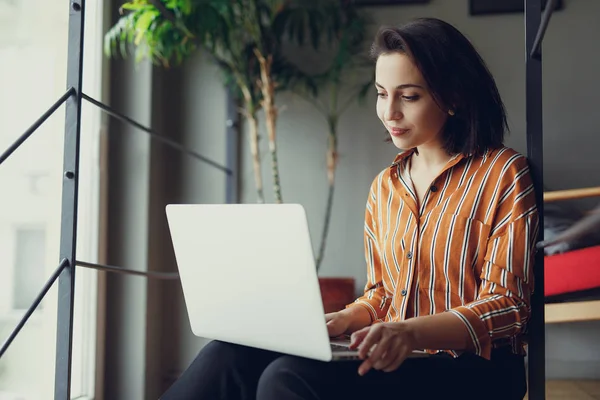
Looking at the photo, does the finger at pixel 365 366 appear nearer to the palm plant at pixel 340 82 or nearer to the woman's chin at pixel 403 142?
the woman's chin at pixel 403 142

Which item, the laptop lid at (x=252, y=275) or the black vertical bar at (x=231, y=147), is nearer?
the laptop lid at (x=252, y=275)

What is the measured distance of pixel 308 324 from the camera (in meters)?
0.91

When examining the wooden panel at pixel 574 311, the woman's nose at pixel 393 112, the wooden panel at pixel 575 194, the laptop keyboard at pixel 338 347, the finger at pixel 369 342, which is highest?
the woman's nose at pixel 393 112

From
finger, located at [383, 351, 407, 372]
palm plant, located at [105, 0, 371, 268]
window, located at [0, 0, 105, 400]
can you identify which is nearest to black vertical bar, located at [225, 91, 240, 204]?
palm plant, located at [105, 0, 371, 268]

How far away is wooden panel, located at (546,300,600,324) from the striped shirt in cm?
100

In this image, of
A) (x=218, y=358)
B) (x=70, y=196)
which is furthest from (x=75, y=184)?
(x=218, y=358)

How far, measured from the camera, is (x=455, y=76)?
1192 mm

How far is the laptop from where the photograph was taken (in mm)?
903

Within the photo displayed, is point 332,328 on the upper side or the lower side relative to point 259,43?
lower

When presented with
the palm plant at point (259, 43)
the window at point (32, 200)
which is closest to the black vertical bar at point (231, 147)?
the palm plant at point (259, 43)

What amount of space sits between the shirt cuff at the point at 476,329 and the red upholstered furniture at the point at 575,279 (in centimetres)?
102

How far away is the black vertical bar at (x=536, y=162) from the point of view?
1064 millimetres

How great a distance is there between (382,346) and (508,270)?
0.28 meters

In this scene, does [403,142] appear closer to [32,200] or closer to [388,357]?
[388,357]
